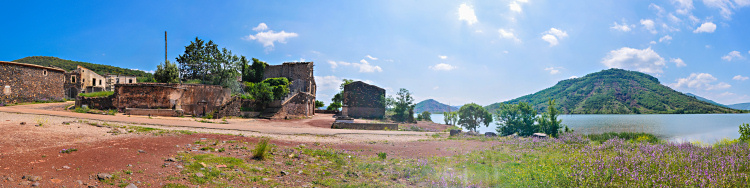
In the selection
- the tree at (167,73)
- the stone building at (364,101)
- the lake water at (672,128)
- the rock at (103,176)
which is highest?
the tree at (167,73)

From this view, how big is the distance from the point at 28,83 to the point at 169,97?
14.7 m

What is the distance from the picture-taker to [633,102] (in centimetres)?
11131

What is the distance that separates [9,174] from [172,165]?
7.79 ft

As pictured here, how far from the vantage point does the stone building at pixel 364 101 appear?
40469 millimetres

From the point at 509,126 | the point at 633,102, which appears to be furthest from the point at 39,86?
the point at 633,102

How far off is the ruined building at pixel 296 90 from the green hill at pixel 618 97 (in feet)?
258

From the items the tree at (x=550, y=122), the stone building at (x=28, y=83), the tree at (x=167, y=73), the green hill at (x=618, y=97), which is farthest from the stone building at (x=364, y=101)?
the green hill at (x=618, y=97)

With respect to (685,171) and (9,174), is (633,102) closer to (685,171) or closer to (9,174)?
(685,171)

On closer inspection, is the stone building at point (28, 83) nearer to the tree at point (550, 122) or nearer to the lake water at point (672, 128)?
the lake water at point (672, 128)

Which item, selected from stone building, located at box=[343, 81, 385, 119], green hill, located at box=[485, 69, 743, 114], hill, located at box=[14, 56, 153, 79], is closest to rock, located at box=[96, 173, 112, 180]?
stone building, located at box=[343, 81, 385, 119]

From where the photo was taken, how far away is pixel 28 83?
1079 inches

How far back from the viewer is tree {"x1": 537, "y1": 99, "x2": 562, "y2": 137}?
1781cm

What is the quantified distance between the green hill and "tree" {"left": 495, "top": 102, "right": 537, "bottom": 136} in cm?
8716

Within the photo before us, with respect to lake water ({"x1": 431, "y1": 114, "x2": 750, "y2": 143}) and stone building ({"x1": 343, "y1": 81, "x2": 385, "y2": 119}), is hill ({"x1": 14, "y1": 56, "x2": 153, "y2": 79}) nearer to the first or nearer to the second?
stone building ({"x1": 343, "y1": 81, "x2": 385, "y2": 119})
